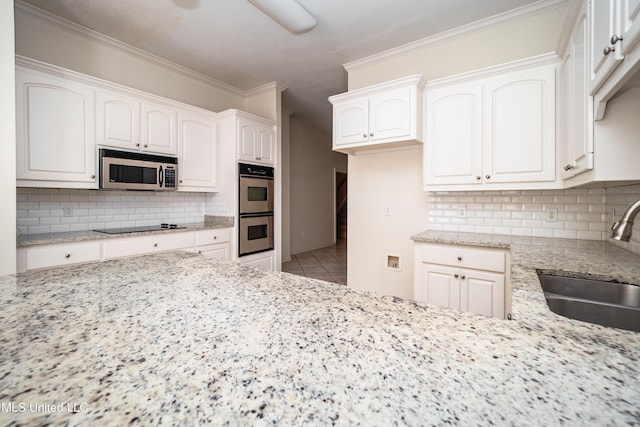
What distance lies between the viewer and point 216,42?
298 cm

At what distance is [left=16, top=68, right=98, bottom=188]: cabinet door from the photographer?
2.18 meters

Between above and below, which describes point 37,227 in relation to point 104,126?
below

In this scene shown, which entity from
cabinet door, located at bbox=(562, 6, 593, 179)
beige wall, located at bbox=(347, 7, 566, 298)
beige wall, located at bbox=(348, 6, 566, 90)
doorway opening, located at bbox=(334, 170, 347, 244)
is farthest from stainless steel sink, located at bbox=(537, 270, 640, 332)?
doorway opening, located at bbox=(334, 170, 347, 244)

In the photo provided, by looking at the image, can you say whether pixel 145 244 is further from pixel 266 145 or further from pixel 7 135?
pixel 266 145

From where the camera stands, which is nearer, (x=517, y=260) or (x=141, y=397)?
(x=141, y=397)

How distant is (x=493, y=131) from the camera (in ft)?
7.48

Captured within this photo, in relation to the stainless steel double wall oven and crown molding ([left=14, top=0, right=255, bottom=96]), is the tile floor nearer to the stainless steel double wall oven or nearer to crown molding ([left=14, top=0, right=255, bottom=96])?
the stainless steel double wall oven

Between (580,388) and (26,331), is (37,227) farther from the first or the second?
(580,388)

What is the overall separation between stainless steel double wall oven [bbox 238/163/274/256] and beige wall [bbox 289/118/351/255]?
1.86 m

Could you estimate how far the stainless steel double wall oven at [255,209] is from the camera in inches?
139

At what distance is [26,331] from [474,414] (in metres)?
0.88

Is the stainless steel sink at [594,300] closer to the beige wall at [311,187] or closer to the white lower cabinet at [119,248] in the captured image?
the white lower cabinet at [119,248]

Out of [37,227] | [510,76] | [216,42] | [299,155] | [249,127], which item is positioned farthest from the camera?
[299,155]

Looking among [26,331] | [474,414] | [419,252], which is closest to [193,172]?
[419,252]
